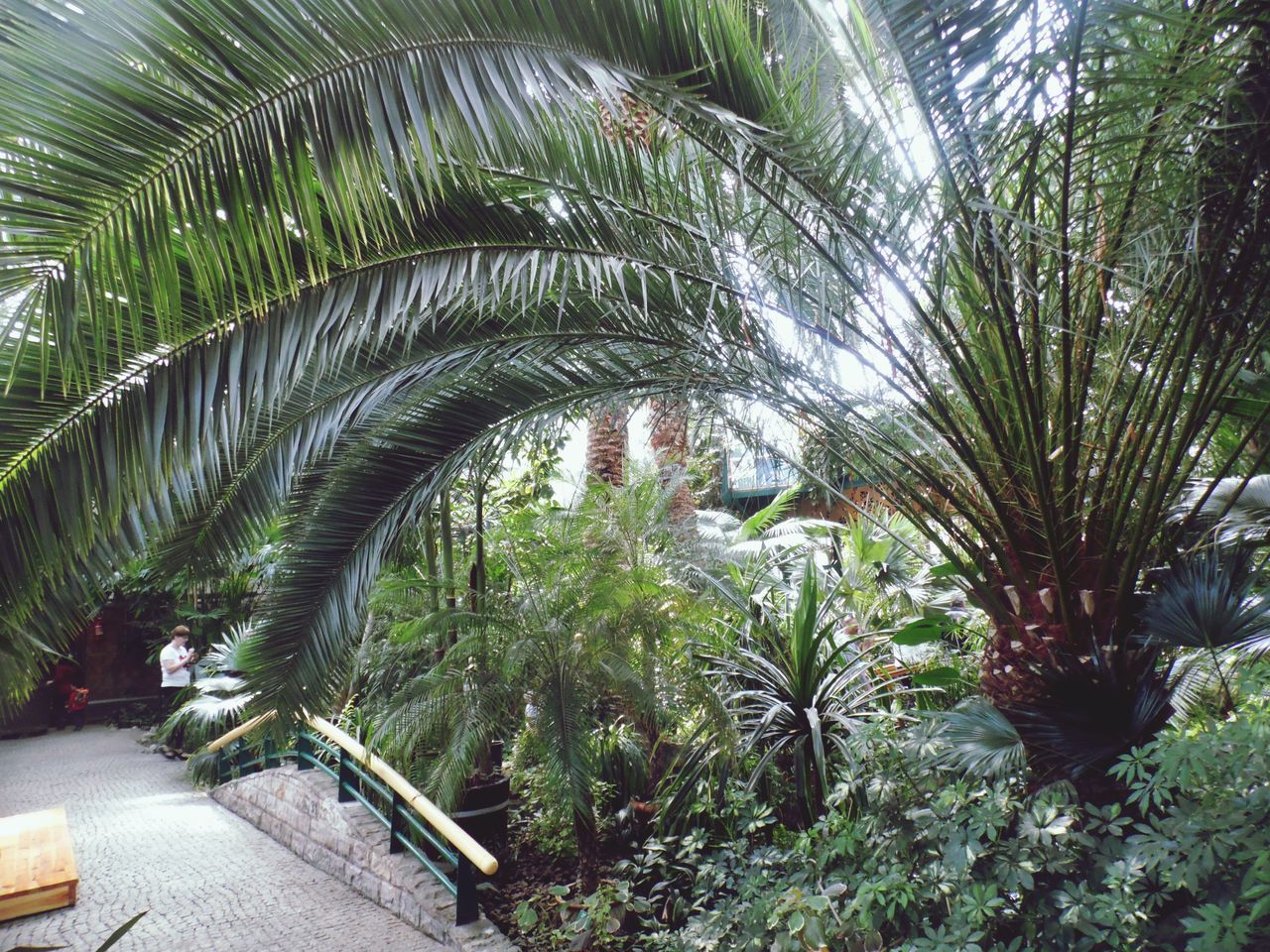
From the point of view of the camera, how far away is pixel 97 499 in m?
2.32

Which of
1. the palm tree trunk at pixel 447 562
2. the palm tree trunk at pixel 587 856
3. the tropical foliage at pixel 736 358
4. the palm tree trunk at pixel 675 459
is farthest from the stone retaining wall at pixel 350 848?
the palm tree trunk at pixel 675 459

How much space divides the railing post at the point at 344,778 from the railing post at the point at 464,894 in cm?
183

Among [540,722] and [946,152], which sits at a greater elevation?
[946,152]

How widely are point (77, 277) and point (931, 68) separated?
243 cm

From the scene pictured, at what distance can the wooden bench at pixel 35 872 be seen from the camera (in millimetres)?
5211

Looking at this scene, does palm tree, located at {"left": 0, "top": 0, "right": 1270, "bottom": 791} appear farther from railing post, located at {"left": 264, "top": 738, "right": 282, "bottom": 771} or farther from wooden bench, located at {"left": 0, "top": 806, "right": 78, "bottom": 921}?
railing post, located at {"left": 264, "top": 738, "right": 282, "bottom": 771}

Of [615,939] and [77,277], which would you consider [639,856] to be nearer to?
[615,939]

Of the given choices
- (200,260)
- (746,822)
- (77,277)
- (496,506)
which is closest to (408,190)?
(200,260)

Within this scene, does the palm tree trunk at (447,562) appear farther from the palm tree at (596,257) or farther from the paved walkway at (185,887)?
the paved walkway at (185,887)

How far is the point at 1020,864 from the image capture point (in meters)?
2.61

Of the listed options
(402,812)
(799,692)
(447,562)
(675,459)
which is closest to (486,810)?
(402,812)

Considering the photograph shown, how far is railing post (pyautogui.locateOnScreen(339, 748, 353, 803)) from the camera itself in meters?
6.11

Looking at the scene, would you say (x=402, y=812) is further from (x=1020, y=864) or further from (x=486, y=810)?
(x=1020, y=864)

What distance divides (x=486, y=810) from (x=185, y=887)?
88.4 inches
